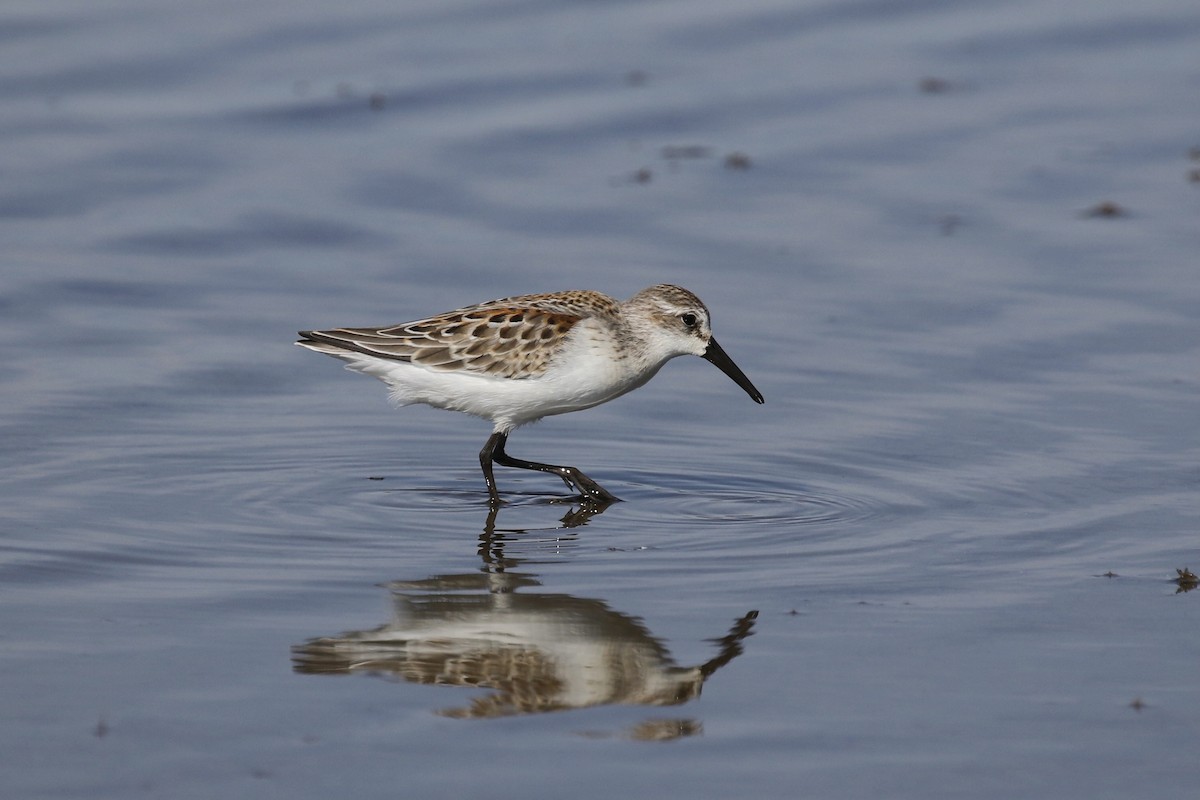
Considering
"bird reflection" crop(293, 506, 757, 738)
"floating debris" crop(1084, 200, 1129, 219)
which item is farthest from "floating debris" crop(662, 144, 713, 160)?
"bird reflection" crop(293, 506, 757, 738)

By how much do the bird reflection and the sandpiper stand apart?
2.16 m

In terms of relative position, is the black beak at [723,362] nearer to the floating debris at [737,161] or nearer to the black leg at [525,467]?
the black leg at [525,467]

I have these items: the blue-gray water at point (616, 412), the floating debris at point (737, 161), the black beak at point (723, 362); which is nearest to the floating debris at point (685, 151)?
the blue-gray water at point (616, 412)

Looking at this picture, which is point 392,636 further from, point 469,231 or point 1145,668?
point 469,231

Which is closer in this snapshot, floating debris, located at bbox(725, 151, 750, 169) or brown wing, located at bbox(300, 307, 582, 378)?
brown wing, located at bbox(300, 307, 582, 378)

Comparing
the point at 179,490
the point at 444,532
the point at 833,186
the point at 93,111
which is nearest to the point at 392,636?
the point at 444,532

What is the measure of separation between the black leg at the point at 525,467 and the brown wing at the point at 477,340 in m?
0.42

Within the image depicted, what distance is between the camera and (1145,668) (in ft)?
22.2

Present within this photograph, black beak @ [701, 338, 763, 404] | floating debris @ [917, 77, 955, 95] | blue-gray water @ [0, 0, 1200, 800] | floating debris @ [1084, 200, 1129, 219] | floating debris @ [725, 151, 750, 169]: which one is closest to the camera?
blue-gray water @ [0, 0, 1200, 800]

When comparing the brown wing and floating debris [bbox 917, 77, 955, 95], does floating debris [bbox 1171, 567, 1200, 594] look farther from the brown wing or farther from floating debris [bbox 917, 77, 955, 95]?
floating debris [bbox 917, 77, 955, 95]

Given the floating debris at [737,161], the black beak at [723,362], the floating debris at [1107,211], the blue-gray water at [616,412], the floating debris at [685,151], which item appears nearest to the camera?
the blue-gray water at [616,412]

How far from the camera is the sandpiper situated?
9.88 metres

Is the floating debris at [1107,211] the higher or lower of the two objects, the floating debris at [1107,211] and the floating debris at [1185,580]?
the higher

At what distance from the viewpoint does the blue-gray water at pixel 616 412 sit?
6.17 m
